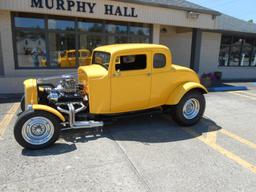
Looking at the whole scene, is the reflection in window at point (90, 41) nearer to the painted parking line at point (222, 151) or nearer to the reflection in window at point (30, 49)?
the reflection in window at point (30, 49)

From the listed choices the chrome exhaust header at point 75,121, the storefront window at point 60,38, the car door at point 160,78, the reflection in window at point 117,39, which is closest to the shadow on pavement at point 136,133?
the chrome exhaust header at point 75,121

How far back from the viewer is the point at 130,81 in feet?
17.1

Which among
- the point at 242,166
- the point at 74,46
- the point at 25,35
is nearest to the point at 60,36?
the point at 74,46

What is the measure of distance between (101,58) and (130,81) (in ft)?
3.56

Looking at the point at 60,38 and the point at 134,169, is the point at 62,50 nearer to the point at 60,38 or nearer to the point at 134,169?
the point at 60,38

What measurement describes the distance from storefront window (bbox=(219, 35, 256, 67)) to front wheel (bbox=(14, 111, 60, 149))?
13.1 m

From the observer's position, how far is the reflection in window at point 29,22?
895 centimetres

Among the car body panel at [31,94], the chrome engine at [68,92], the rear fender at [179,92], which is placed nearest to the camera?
the car body panel at [31,94]

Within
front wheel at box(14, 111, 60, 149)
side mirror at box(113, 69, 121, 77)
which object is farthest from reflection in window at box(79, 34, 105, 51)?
front wheel at box(14, 111, 60, 149)

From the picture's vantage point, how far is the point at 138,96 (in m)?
5.39

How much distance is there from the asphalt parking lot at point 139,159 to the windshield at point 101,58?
1582mm

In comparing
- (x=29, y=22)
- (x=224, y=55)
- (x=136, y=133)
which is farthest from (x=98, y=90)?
(x=224, y=55)

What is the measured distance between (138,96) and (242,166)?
2.53 meters

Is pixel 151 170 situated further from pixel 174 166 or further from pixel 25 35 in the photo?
pixel 25 35
